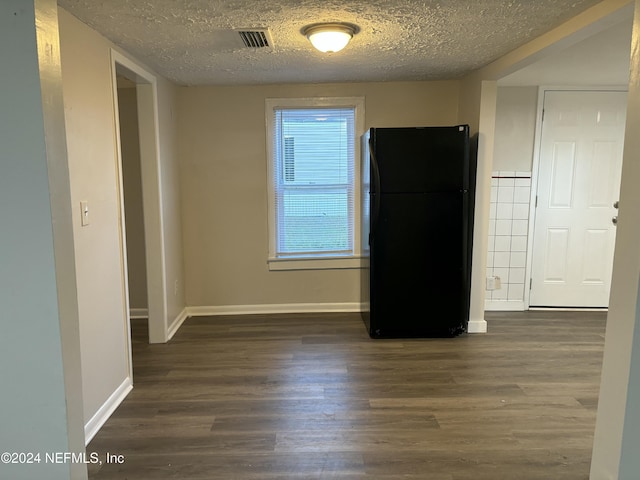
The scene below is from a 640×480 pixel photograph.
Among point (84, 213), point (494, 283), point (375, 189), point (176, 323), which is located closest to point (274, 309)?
point (176, 323)

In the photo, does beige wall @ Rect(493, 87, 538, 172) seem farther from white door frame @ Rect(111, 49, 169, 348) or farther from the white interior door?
white door frame @ Rect(111, 49, 169, 348)

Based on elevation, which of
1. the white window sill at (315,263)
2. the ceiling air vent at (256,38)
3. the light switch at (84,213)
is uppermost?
the ceiling air vent at (256,38)

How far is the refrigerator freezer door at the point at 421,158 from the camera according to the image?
3.28 m

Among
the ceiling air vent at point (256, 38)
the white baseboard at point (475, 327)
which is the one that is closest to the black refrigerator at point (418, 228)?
the white baseboard at point (475, 327)

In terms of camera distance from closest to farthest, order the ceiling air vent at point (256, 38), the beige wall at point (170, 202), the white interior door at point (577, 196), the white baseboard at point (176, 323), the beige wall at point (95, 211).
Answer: the beige wall at point (95, 211) < the ceiling air vent at point (256, 38) < the beige wall at point (170, 202) < the white baseboard at point (176, 323) < the white interior door at point (577, 196)

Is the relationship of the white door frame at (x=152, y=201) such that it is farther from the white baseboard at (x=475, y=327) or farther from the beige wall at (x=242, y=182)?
the white baseboard at (x=475, y=327)

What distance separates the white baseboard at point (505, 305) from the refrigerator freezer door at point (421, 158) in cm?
157

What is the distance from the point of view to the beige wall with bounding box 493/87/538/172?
159 inches

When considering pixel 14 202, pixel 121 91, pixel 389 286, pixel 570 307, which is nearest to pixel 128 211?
pixel 121 91

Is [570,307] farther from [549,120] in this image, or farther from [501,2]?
[501,2]

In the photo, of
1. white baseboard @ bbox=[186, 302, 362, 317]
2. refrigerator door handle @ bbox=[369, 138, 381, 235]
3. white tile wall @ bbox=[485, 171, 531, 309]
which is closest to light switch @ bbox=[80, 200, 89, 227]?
refrigerator door handle @ bbox=[369, 138, 381, 235]

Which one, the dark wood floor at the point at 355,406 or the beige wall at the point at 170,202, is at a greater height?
the beige wall at the point at 170,202

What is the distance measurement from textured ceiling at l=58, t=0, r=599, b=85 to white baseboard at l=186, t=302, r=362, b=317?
2150 mm

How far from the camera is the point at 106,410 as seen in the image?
2.43m
